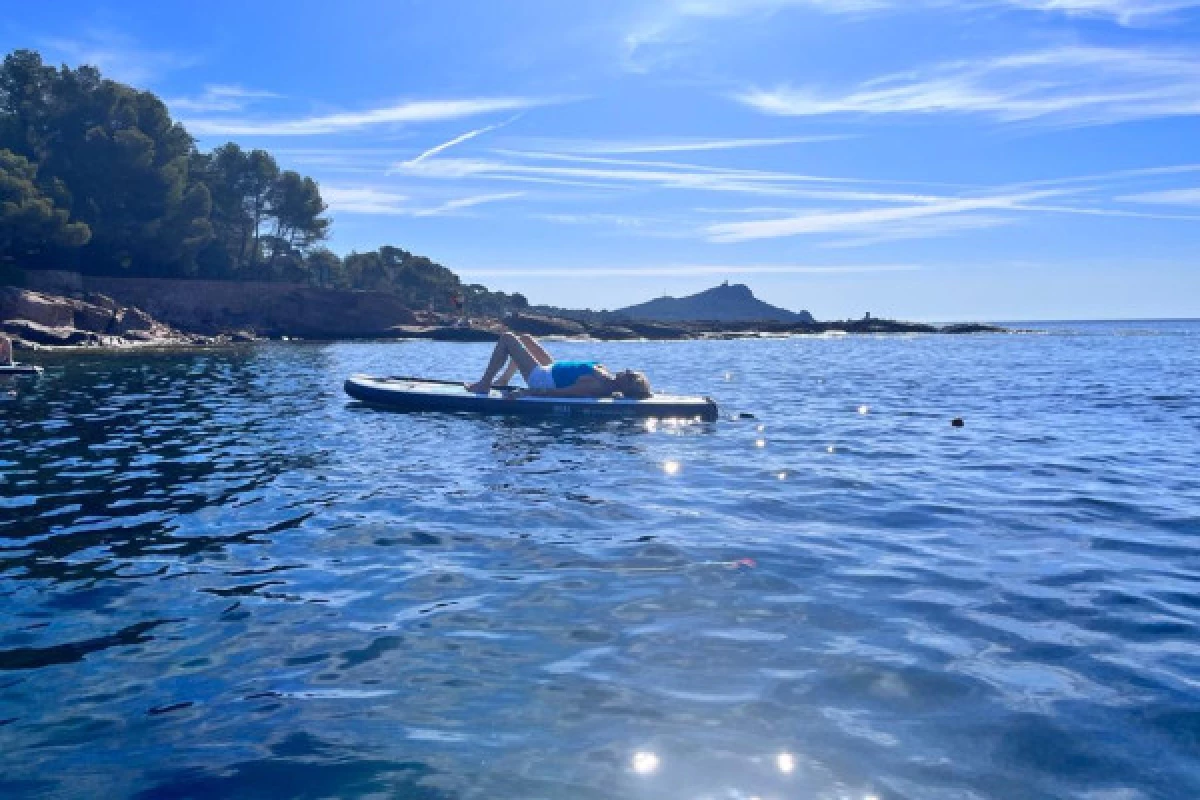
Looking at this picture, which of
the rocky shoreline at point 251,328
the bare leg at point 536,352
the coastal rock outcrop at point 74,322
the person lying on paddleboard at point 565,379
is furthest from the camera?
the rocky shoreline at point 251,328

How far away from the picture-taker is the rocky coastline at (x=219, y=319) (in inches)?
1956

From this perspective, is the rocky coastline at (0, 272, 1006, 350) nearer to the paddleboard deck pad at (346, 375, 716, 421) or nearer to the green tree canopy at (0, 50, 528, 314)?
the green tree canopy at (0, 50, 528, 314)

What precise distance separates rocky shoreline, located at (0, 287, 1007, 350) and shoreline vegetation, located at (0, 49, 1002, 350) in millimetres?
133

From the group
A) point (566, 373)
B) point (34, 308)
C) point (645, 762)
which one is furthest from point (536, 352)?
point (34, 308)

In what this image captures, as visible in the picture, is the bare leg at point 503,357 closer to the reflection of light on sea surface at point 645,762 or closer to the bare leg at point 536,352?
the bare leg at point 536,352

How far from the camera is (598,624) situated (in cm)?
616

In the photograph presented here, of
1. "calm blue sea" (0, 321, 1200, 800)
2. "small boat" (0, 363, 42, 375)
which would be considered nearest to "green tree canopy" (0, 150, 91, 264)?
"small boat" (0, 363, 42, 375)

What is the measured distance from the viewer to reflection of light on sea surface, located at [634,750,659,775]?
13.8 feet

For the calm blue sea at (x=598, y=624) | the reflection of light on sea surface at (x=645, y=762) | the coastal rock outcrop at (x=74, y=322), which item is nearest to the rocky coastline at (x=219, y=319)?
the coastal rock outcrop at (x=74, y=322)

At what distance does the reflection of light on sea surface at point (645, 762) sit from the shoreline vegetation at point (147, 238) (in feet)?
169

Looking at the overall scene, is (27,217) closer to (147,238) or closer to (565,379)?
(147,238)

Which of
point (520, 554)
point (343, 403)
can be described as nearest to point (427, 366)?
point (343, 403)

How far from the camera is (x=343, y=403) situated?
2228cm

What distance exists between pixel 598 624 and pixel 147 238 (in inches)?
2811
